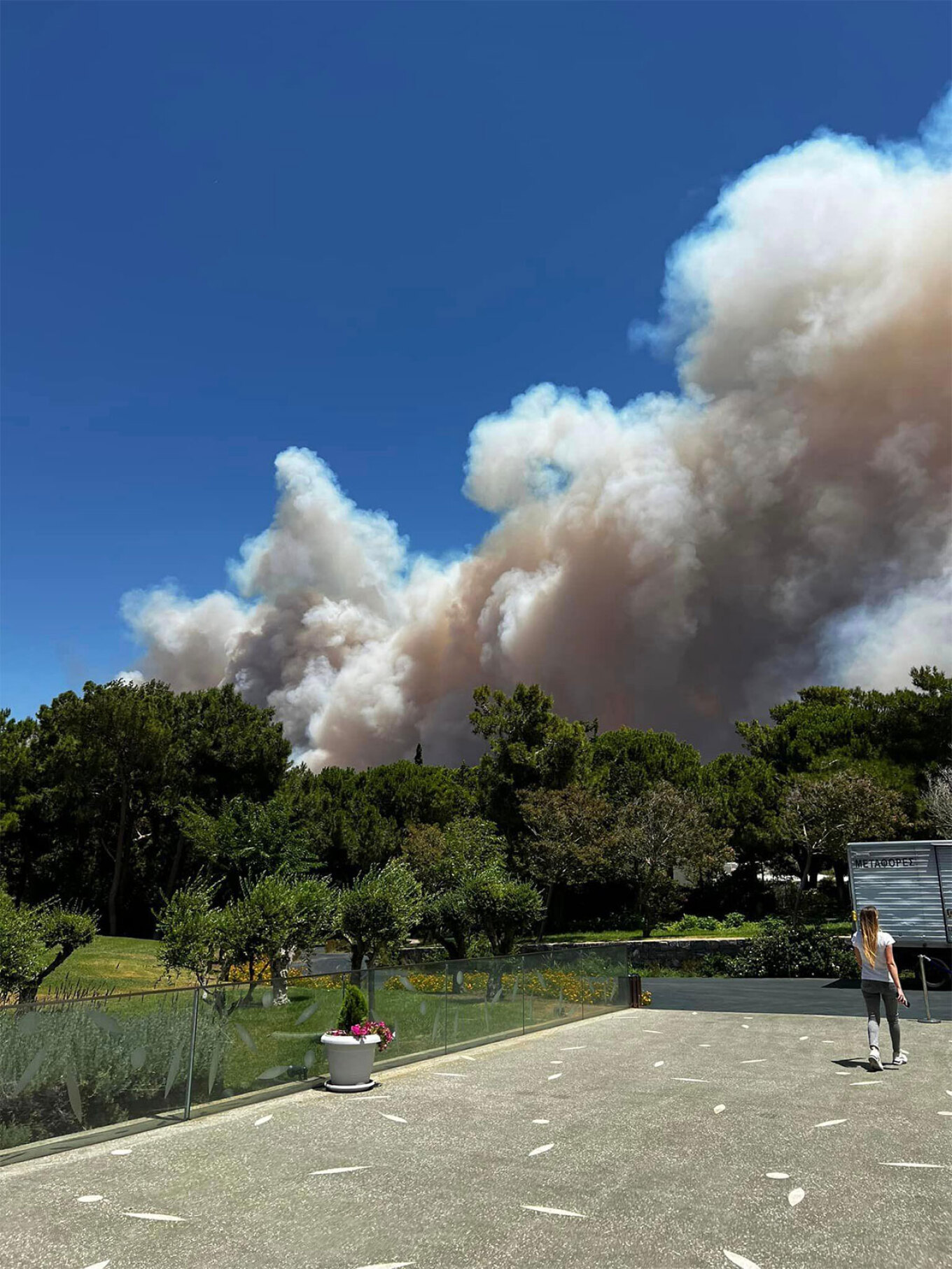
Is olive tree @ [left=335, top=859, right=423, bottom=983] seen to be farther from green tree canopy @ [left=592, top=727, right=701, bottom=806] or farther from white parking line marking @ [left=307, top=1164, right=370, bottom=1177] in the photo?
green tree canopy @ [left=592, top=727, right=701, bottom=806]

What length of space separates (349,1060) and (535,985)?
23.2 feet

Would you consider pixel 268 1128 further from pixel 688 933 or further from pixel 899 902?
pixel 688 933

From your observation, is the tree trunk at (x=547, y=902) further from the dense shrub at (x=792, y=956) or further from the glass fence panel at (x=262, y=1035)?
the glass fence panel at (x=262, y=1035)

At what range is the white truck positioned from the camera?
23.2 meters

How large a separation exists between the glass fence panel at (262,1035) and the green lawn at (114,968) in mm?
15099

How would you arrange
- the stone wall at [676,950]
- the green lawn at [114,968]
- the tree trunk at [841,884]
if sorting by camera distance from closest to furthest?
1. the green lawn at [114,968]
2. the stone wall at [676,950]
3. the tree trunk at [841,884]

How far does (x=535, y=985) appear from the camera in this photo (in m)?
17.5

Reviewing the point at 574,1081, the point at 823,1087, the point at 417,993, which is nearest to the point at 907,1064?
the point at 823,1087

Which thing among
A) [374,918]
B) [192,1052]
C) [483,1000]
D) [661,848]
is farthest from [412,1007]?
[661,848]

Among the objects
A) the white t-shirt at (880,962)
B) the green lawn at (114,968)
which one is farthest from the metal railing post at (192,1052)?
the green lawn at (114,968)

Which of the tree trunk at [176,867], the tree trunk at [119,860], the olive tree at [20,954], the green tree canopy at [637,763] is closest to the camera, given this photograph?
the olive tree at [20,954]

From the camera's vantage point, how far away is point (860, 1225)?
6.09 metres

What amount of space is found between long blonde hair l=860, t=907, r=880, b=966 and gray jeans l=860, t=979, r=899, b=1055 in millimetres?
370

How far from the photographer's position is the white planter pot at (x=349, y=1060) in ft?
36.7
